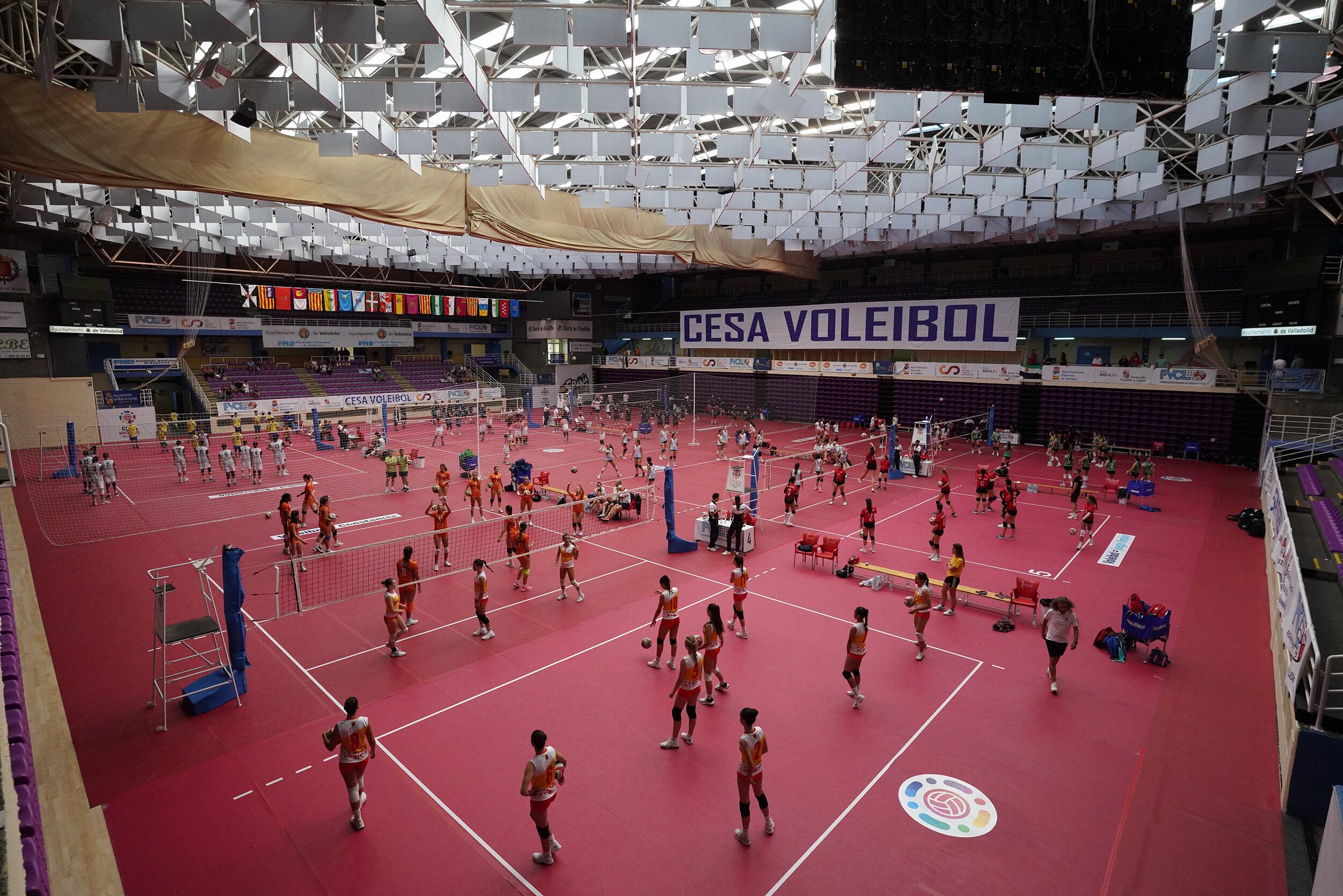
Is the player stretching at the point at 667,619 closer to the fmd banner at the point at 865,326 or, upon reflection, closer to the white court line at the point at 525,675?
the white court line at the point at 525,675

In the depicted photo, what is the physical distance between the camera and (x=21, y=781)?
208 inches

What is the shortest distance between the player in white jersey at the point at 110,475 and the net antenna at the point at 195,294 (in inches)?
690

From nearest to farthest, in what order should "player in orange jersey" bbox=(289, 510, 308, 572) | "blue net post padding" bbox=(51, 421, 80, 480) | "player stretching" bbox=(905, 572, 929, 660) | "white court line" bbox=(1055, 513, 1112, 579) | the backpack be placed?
"player stretching" bbox=(905, 572, 929, 660)
the backpack
"white court line" bbox=(1055, 513, 1112, 579)
"player in orange jersey" bbox=(289, 510, 308, 572)
"blue net post padding" bbox=(51, 421, 80, 480)

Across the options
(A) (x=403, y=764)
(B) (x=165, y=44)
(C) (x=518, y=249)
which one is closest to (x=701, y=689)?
(A) (x=403, y=764)

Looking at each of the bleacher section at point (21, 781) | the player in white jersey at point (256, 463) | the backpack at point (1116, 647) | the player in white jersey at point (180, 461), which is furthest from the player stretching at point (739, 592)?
the player in white jersey at point (180, 461)

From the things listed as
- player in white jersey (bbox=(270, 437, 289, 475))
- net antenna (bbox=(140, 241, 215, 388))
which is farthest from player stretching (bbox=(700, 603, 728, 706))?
net antenna (bbox=(140, 241, 215, 388))

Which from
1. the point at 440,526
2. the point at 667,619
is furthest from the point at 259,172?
the point at 667,619

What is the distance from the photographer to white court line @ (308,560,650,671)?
10648mm

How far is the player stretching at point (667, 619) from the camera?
396 inches

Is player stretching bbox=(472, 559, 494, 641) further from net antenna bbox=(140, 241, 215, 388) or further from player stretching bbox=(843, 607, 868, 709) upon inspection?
net antenna bbox=(140, 241, 215, 388)

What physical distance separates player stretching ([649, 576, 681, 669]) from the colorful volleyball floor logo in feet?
12.9

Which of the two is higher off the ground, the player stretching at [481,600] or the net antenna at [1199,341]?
the net antenna at [1199,341]

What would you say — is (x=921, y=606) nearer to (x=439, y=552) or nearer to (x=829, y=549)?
(x=829, y=549)

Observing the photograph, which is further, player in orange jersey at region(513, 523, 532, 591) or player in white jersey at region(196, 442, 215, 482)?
player in white jersey at region(196, 442, 215, 482)
